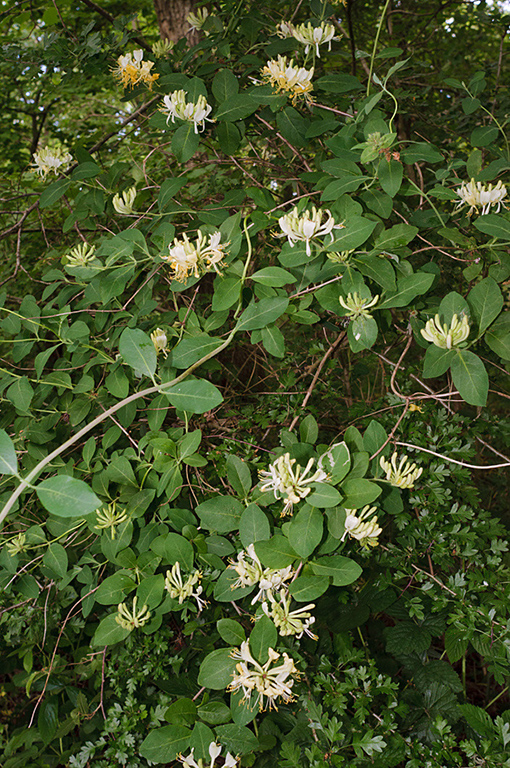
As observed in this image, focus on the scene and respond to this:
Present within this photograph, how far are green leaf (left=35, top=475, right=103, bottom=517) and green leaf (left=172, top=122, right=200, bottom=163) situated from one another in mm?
674

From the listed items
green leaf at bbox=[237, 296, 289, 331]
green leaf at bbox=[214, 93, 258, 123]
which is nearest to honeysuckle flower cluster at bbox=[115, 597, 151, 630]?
green leaf at bbox=[237, 296, 289, 331]

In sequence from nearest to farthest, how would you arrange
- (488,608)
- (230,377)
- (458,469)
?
(488,608) → (458,469) → (230,377)

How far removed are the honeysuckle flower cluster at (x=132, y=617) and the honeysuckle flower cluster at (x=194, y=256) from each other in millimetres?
512

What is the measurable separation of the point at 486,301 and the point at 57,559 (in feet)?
2.72

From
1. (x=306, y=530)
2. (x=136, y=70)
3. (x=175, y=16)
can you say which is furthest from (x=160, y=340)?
(x=175, y=16)

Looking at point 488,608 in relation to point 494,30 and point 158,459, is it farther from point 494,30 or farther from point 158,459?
point 494,30

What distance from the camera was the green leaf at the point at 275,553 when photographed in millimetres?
709

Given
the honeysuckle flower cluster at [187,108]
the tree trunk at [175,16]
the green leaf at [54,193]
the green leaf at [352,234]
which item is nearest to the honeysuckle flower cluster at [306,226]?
the green leaf at [352,234]

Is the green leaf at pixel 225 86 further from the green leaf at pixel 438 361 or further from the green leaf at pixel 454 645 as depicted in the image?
the green leaf at pixel 454 645

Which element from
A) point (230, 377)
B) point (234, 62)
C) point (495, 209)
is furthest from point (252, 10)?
point (230, 377)

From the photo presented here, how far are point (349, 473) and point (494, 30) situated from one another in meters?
2.64

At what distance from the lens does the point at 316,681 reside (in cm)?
101

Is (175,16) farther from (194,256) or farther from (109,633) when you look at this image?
(109,633)

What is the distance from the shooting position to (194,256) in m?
0.76
